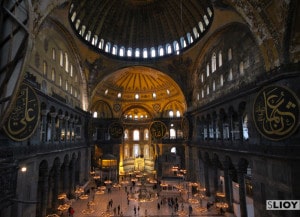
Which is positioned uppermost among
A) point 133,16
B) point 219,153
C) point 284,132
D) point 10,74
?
point 133,16

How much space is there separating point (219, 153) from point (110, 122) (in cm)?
1879

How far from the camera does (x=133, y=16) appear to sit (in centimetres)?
2453

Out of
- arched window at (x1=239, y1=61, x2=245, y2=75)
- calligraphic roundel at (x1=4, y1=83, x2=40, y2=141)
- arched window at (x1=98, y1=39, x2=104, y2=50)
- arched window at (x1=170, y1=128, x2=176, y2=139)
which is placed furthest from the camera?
arched window at (x1=170, y1=128, x2=176, y2=139)

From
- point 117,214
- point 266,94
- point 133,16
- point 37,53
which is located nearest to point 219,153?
point 266,94

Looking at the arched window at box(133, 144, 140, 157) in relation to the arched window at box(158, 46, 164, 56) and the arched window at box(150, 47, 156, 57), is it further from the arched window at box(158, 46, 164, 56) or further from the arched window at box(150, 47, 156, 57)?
the arched window at box(158, 46, 164, 56)

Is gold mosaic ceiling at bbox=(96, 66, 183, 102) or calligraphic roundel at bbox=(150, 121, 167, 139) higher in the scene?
gold mosaic ceiling at bbox=(96, 66, 183, 102)

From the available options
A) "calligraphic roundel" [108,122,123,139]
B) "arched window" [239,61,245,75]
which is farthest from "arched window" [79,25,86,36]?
"arched window" [239,61,245,75]

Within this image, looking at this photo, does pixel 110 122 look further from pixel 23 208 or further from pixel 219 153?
pixel 23 208

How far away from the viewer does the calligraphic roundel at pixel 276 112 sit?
8.77 m

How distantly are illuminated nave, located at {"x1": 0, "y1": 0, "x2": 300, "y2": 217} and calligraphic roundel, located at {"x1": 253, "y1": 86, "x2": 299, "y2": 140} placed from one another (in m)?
0.05

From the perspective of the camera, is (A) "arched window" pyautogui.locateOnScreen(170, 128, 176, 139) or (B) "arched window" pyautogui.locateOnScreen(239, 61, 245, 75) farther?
(A) "arched window" pyautogui.locateOnScreen(170, 128, 176, 139)

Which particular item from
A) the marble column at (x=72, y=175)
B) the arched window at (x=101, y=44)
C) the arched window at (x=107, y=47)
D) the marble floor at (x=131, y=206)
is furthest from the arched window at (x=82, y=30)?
the marble floor at (x=131, y=206)

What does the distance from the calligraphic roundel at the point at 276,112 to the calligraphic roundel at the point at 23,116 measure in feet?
33.5

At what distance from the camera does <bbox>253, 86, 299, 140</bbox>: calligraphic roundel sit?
877 cm
